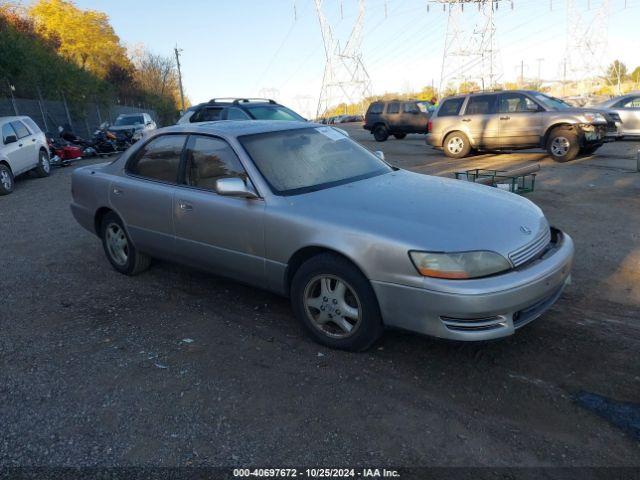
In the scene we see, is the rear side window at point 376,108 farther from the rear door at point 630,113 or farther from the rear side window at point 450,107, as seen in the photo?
the rear door at point 630,113

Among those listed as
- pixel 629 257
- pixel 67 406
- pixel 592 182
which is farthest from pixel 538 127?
pixel 67 406

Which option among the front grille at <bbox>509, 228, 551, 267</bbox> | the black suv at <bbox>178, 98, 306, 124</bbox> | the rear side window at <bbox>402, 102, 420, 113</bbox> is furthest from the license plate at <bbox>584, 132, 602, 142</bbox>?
the rear side window at <bbox>402, 102, 420, 113</bbox>

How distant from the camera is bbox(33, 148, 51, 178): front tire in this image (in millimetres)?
14211

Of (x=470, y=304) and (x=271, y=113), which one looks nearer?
(x=470, y=304)

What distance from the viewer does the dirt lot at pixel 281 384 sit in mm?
2662

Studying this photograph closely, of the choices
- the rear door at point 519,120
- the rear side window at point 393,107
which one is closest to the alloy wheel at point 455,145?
the rear door at point 519,120

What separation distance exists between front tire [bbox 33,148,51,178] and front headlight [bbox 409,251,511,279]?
13987 mm

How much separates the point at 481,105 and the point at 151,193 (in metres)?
11.3

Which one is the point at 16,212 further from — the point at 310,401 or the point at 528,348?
the point at 528,348

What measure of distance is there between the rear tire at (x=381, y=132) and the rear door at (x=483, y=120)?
8.55 metres

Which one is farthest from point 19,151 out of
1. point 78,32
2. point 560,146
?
point 78,32

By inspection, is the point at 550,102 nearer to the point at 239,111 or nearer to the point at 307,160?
the point at 239,111

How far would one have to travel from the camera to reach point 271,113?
11.9m

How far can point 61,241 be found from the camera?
22.9ft
